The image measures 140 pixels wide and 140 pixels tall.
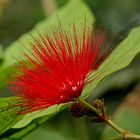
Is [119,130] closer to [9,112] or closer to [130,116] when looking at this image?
[9,112]

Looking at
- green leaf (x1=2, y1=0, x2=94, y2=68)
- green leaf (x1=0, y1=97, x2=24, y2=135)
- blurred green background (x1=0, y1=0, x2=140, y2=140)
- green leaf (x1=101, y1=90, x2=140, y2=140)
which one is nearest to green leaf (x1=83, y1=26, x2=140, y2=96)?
blurred green background (x1=0, y1=0, x2=140, y2=140)

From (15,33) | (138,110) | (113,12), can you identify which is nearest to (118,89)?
(138,110)

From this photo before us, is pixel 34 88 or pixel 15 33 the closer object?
pixel 34 88

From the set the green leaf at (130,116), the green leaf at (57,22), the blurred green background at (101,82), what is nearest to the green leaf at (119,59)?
the blurred green background at (101,82)

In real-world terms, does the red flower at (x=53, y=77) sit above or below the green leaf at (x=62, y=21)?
above

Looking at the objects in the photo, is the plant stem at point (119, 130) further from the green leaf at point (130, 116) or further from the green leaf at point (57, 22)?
the green leaf at point (130, 116)

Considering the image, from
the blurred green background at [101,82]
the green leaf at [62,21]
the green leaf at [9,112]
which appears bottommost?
the blurred green background at [101,82]

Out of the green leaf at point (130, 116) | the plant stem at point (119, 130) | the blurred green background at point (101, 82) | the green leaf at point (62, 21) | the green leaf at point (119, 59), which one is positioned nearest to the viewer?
the plant stem at point (119, 130)

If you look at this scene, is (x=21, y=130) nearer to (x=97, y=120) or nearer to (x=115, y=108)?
(x=97, y=120)
